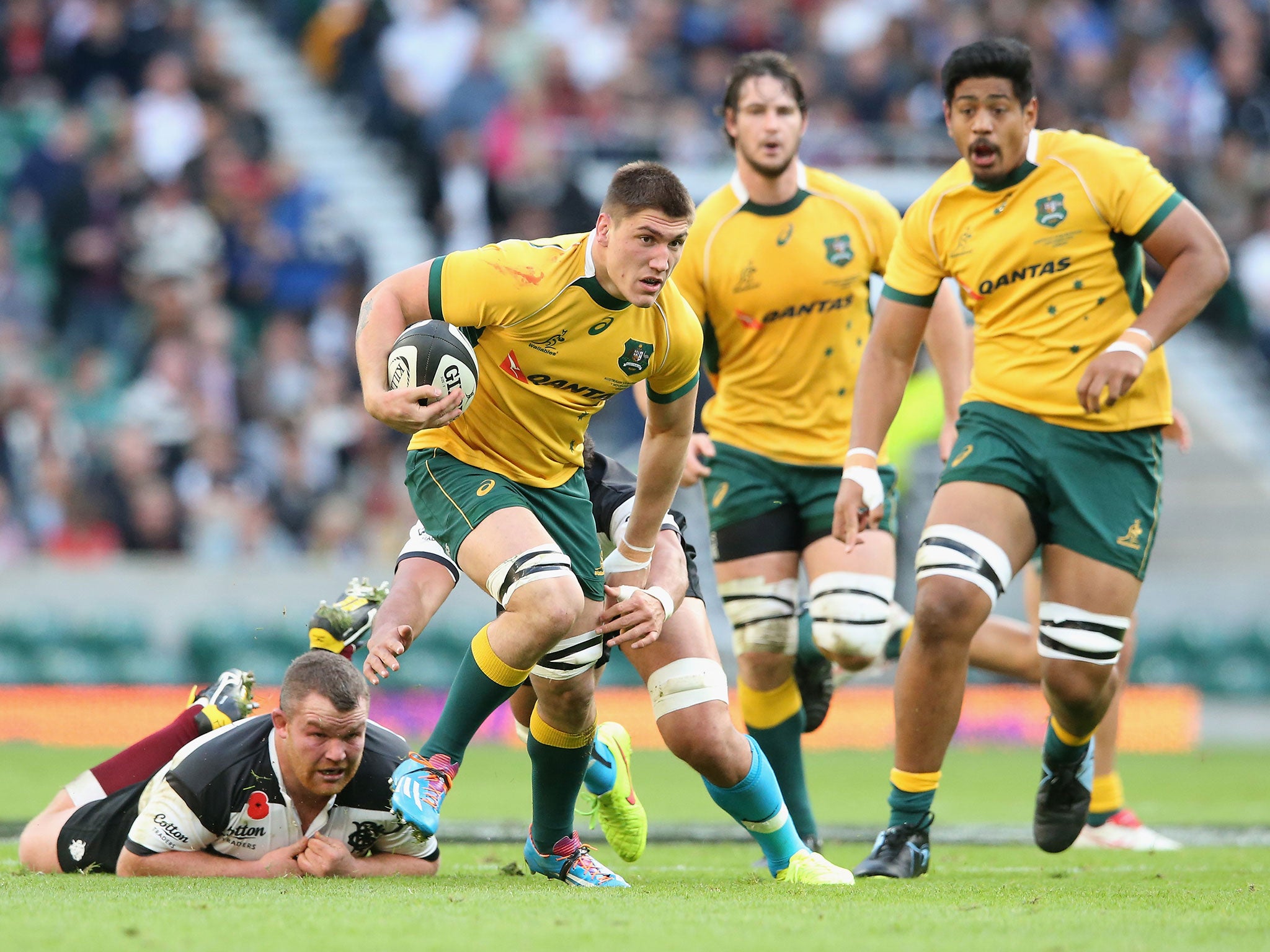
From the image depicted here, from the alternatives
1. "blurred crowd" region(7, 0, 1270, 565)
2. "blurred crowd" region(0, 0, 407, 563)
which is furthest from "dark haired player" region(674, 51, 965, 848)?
"blurred crowd" region(0, 0, 407, 563)

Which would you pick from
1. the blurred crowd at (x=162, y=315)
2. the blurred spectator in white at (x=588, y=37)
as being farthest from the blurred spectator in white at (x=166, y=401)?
the blurred spectator in white at (x=588, y=37)

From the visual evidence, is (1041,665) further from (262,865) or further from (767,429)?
(262,865)

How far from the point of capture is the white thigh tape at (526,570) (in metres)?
5.59

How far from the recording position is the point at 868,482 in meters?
6.38

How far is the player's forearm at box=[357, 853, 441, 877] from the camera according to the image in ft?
20.3

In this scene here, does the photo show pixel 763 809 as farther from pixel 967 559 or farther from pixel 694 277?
pixel 694 277

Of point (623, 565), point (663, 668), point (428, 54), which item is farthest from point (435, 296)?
point (428, 54)

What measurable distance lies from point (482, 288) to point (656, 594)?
123 centimetres

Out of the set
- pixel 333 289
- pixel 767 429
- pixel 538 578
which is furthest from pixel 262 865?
pixel 333 289

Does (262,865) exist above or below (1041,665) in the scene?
below

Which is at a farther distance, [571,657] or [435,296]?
[571,657]

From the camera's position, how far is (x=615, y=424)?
50.2 ft

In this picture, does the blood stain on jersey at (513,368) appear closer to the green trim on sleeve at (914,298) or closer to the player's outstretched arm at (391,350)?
the player's outstretched arm at (391,350)

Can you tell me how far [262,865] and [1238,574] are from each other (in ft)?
38.6
